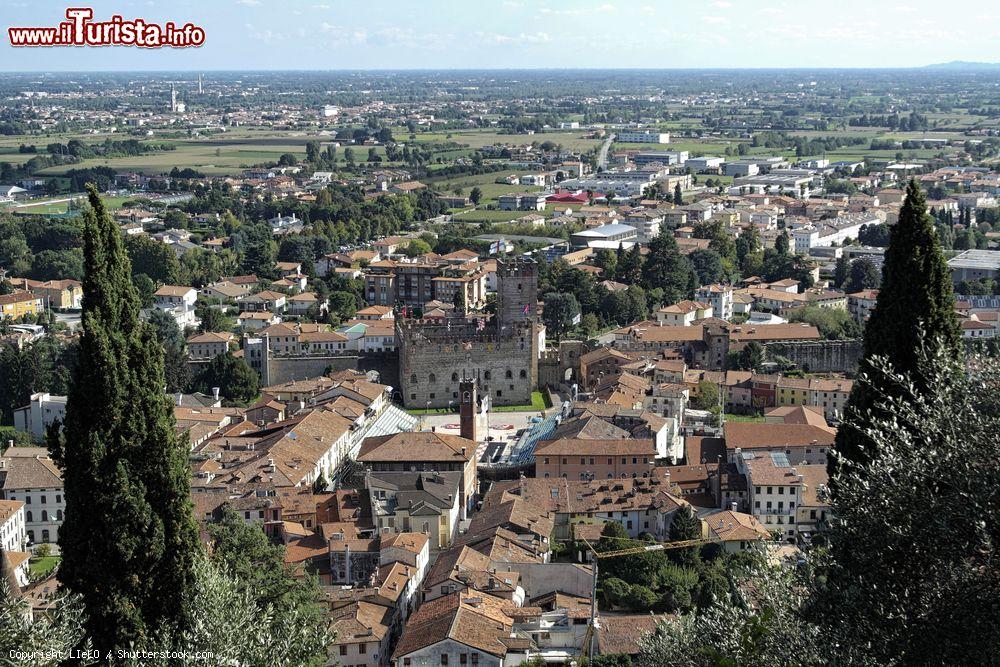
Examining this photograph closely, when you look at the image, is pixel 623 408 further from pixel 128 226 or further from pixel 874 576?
pixel 128 226

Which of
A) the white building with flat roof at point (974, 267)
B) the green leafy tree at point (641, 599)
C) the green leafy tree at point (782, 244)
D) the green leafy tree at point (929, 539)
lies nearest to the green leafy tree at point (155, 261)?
the green leafy tree at point (782, 244)

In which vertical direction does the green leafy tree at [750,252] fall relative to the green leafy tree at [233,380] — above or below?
above

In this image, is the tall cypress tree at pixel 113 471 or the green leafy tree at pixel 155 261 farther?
the green leafy tree at pixel 155 261

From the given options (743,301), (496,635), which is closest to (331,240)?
(743,301)

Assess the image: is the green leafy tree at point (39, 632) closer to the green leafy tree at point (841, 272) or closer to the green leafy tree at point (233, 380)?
the green leafy tree at point (233, 380)

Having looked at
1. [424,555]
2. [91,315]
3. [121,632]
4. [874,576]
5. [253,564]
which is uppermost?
[91,315]

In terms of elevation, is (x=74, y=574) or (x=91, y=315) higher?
(x=91, y=315)

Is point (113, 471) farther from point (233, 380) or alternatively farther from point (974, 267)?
point (974, 267)
